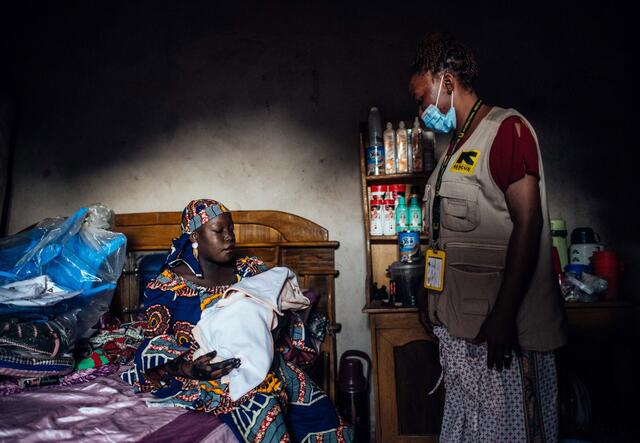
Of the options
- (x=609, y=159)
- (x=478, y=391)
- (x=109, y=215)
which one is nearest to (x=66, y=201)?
(x=109, y=215)

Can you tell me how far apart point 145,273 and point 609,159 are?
3.45 metres

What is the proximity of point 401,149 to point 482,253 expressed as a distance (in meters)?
1.57

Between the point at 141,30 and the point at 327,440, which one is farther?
the point at 141,30

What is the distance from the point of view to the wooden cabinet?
2502mm

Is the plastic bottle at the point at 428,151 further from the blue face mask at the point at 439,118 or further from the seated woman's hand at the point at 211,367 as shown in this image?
the seated woman's hand at the point at 211,367

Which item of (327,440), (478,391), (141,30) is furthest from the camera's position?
(141,30)

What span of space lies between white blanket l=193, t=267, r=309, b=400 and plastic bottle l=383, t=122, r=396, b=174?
136 cm

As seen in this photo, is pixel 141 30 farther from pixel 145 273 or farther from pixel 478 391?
pixel 478 391

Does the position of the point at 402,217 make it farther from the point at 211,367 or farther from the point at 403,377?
the point at 211,367

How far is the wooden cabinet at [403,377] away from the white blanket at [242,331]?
2.81 ft

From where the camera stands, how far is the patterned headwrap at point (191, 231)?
2.21 meters

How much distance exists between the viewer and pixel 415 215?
114 inches

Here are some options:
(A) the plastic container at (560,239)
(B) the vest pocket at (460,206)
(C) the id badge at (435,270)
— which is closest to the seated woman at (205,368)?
(C) the id badge at (435,270)

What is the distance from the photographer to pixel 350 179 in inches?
130
